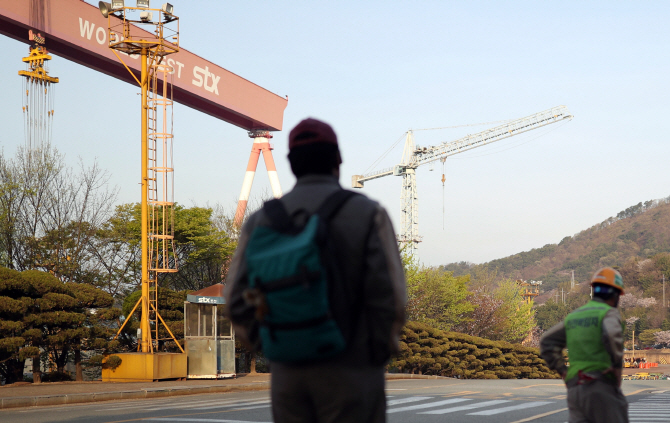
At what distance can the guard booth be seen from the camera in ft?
81.2

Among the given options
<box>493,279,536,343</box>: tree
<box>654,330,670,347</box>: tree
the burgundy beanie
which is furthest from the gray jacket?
<box>654,330,670,347</box>: tree

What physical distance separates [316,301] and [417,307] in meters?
52.8

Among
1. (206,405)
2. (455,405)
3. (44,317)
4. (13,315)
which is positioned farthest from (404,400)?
(13,315)

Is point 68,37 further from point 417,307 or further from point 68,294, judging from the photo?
point 417,307

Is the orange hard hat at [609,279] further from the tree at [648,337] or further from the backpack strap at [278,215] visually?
the tree at [648,337]

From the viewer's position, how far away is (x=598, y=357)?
546 centimetres

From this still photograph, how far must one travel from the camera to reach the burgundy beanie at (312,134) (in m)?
3.23

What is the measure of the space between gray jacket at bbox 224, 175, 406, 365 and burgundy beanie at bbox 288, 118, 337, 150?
280 millimetres

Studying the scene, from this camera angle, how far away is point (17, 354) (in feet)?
67.4

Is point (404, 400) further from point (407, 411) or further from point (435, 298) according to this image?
point (435, 298)

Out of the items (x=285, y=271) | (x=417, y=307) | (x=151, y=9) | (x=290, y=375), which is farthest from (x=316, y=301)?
(x=417, y=307)

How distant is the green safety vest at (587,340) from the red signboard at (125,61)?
26712 mm

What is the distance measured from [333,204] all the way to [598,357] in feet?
10.9

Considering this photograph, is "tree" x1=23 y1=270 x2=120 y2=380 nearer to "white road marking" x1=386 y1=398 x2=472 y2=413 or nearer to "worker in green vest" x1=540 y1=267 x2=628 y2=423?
"white road marking" x1=386 y1=398 x2=472 y2=413
